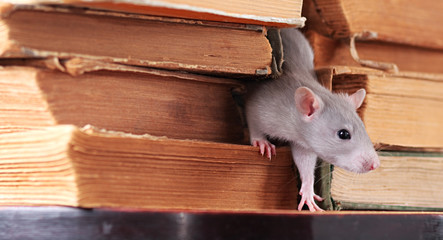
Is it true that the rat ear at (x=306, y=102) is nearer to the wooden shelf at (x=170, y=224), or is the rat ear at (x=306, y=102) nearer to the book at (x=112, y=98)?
the book at (x=112, y=98)

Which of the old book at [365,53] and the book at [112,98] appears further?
the old book at [365,53]

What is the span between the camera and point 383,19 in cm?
186

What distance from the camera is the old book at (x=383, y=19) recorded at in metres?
1.79

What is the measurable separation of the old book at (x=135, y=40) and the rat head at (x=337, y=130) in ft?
0.75

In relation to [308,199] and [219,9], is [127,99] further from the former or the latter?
[308,199]

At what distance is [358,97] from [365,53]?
33 centimetres

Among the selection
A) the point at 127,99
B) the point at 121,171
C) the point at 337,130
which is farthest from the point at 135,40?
the point at 337,130

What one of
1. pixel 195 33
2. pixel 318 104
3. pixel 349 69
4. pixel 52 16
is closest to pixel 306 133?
pixel 318 104

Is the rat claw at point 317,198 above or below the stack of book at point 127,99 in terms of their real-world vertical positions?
below

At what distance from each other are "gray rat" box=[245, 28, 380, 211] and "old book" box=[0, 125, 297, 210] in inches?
5.8

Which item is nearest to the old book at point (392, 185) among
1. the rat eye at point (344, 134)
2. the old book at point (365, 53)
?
the rat eye at point (344, 134)

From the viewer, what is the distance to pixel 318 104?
1.60 metres

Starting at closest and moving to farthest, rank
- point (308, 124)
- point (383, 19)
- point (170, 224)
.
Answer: point (170, 224) < point (308, 124) < point (383, 19)

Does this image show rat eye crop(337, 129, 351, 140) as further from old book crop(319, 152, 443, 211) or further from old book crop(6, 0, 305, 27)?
old book crop(6, 0, 305, 27)
